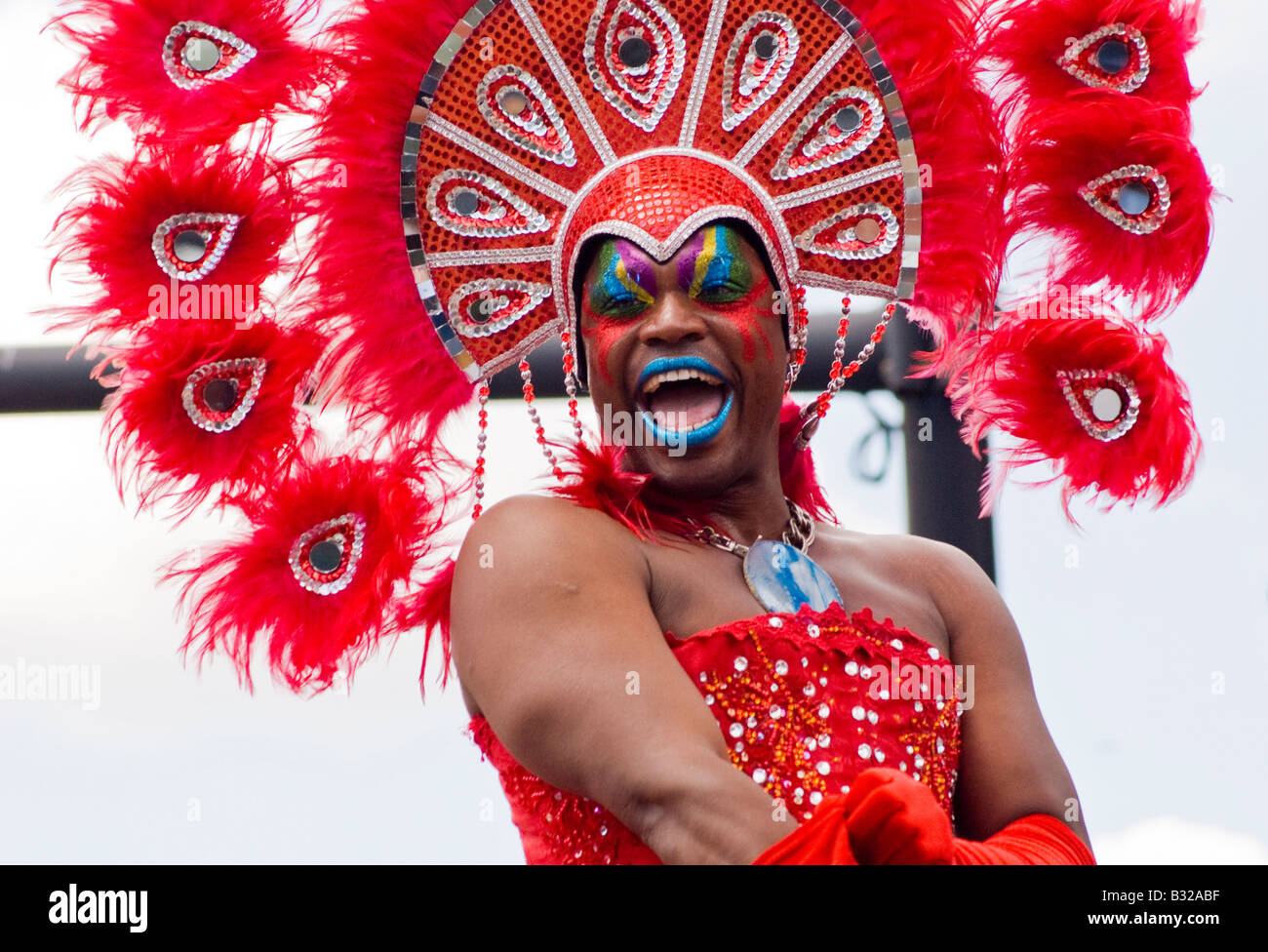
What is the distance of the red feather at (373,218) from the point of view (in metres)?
2.91

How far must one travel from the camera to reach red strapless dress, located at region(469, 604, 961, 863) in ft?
8.02

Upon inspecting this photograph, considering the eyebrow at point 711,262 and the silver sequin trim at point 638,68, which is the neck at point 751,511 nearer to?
the eyebrow at point 711,262

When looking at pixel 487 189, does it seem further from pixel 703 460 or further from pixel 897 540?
pixel 897 540

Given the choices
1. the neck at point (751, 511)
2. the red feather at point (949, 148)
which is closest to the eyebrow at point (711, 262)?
the neck at point (751, 511)

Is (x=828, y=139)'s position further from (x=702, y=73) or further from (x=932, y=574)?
(x=932, y=574)

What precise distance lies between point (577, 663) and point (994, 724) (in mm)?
825

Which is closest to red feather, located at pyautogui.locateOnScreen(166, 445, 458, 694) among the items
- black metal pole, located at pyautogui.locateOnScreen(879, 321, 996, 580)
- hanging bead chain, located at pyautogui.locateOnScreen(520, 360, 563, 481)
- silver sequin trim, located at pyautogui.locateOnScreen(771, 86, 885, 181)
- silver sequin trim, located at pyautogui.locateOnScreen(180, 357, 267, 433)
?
silver sequin trim, located at pyautogui.locateOnScreen(180, 357, 267, 433)

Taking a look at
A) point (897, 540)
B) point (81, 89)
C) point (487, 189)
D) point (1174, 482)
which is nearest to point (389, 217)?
point (487, 189)

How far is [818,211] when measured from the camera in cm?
296

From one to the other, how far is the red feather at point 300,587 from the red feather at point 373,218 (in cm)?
19

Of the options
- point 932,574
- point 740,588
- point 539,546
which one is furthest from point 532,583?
point 932,574

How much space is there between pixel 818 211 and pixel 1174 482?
2.58 feet

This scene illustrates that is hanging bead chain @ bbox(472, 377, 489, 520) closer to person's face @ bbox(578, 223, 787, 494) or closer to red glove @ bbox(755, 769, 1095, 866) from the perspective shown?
person's face @ bbox(578, 223, 787, 494)
